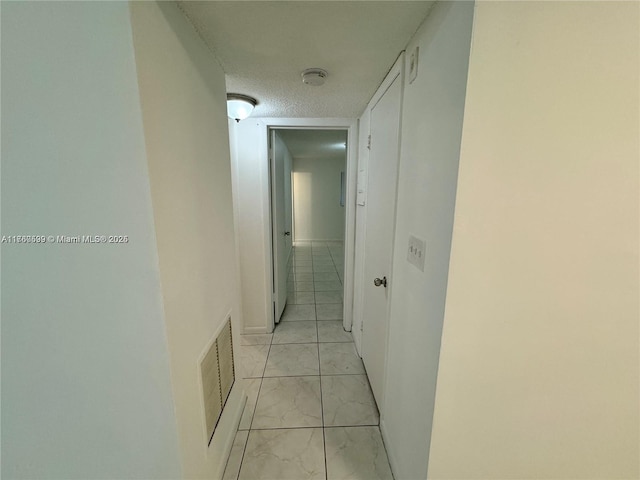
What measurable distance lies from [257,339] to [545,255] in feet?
7.60

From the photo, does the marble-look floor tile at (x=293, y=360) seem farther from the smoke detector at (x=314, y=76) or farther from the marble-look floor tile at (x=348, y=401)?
the smoke detector at (x=314, y=76)

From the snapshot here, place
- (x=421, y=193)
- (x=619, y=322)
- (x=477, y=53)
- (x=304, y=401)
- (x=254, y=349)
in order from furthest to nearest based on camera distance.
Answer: (x=254, y=349) < (x=304, y=401) < (x=421, y=193) < (x=619, y=322) < (x=477, y=53)

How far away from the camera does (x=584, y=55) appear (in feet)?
2.22

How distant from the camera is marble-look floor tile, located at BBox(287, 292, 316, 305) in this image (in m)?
3.22

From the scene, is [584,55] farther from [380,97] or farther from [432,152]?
[380,97]

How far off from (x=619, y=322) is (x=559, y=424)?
43 cm

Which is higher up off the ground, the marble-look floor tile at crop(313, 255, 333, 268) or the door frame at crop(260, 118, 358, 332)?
the door frame at crop(260, 118, 358, 332)

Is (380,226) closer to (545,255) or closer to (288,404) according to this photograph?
(545,255)

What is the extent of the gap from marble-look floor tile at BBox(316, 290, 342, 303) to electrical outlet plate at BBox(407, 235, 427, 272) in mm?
2301

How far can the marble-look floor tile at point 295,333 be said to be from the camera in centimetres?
242

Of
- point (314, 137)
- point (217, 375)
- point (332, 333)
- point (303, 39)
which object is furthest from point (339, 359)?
point (314, 137)

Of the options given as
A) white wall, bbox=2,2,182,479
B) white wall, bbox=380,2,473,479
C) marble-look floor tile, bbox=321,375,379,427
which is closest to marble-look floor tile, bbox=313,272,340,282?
marble-look floor tile, bbox=321,375,379,427

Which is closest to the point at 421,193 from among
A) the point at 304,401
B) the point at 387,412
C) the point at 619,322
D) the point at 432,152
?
the point at 432,152

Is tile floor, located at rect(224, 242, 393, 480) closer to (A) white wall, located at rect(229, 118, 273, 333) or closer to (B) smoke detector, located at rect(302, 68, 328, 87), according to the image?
(A) white wall, located at rect(229, 118, 273, 333)
